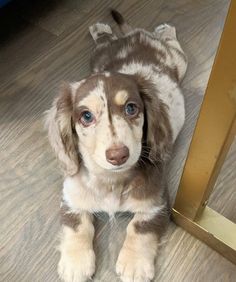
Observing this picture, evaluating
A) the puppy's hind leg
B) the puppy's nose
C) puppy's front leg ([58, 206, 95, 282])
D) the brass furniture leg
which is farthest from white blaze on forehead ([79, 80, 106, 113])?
the puppy's hind leg

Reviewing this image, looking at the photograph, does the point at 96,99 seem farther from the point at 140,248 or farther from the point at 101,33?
the point at 101,33

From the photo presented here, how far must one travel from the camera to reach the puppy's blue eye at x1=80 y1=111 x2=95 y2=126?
1.27 metres

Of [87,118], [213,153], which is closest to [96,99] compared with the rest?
[87,118]

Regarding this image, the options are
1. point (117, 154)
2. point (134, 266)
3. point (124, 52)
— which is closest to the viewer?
point (117, 154)

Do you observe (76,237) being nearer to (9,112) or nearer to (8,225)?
(8,225)

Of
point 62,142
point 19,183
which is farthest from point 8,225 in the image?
point 62,142

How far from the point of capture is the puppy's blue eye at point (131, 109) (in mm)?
1283

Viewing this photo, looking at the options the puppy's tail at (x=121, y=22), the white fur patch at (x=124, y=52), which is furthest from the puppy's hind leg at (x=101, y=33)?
the white fur patch at (x=124, y=52)

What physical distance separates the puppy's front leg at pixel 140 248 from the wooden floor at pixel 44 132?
0.05 metres

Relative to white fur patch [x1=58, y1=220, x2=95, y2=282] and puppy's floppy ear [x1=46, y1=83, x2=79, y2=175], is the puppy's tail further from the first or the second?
white fur patch [x1=58, y1=220, x2=95, y2=282]

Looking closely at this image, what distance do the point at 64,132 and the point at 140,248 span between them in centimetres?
44

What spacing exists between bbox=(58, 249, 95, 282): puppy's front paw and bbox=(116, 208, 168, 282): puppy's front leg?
0.09m

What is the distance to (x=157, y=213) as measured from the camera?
153cm

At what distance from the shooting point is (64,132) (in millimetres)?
1357
